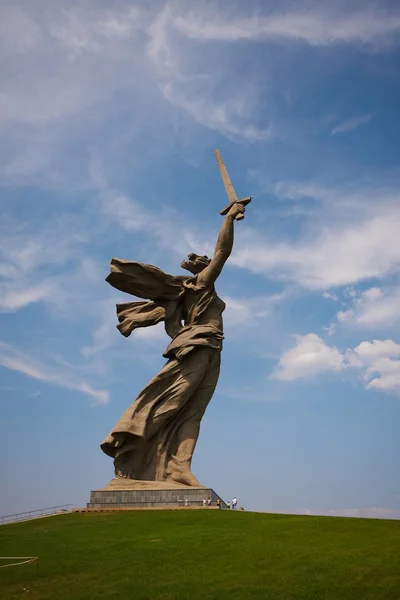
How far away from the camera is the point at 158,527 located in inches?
492

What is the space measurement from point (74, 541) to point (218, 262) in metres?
9.52

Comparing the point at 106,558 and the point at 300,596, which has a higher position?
the point at 106,558

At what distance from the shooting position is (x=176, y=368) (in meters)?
18.5

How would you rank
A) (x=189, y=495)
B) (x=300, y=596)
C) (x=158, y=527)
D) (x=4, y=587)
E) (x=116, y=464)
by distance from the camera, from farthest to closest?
(x=116, y=464)
(x=189, y=495)
(x=158, y=527)
(x=4, y=587)
(x=300, y=596)

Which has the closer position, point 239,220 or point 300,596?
point 300,596

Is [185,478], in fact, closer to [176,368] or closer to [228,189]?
[176,368]

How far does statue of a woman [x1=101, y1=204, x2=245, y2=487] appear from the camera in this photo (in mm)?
17625

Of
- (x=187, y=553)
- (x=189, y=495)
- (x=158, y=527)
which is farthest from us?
(x=189, y=495)

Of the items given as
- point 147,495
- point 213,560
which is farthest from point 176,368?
point 213,560

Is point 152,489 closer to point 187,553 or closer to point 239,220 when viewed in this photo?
point 187,553

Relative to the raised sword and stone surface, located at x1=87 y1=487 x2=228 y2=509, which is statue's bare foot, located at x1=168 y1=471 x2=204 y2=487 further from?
the raised sword

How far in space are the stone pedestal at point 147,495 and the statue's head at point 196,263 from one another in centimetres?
685

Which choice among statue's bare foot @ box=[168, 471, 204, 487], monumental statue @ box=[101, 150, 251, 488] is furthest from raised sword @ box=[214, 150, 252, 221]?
statue's bare foot @ box=[168, 471, 204, 487]

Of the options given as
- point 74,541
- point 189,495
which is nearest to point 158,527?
point 74,541
